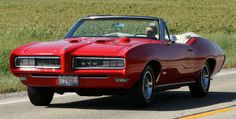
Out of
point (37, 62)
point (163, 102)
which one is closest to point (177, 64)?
point (163, 102)

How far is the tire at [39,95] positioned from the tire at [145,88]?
1.26 meters

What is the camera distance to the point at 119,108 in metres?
10.2

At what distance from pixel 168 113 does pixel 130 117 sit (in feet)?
2.31

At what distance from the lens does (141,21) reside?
1153 centimetres

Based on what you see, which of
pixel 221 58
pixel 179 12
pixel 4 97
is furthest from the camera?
pixel 179 12

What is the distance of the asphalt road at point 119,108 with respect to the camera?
9.31 metres

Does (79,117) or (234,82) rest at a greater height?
(79,117)

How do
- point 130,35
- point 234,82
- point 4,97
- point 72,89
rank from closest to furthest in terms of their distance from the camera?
point 72,89 < point 130,35 < point 4,97 < point 234,82

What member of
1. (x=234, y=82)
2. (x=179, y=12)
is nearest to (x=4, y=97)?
(x=234, y=82)

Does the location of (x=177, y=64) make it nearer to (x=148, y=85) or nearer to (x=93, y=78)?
(x=148, y=85)

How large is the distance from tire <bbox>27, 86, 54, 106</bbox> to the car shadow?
4.6 inches

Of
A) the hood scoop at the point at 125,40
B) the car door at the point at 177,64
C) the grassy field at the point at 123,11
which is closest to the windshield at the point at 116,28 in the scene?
the car door at the point at 177,64

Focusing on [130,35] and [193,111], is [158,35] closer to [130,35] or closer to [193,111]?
[130,35]

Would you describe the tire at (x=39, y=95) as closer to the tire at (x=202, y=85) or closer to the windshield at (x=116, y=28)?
the windshield at (x=116, y=28)
